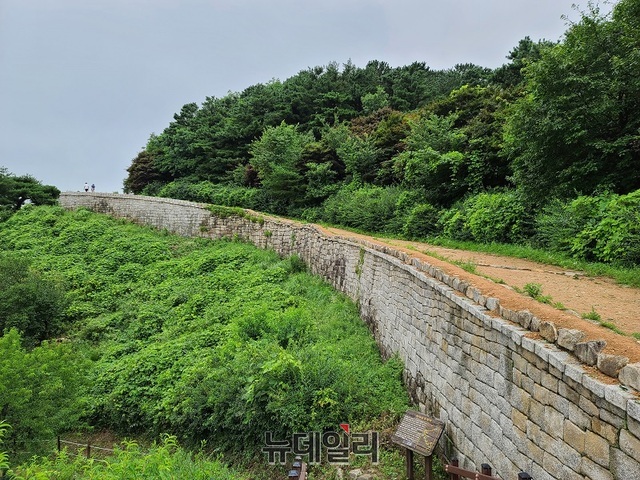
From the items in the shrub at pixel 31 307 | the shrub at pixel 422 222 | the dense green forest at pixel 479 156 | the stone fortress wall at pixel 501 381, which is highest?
the dense green forest at pixel 479 156

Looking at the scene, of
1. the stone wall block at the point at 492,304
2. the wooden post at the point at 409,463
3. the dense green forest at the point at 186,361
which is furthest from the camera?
the dense green forest at the point at 186,361

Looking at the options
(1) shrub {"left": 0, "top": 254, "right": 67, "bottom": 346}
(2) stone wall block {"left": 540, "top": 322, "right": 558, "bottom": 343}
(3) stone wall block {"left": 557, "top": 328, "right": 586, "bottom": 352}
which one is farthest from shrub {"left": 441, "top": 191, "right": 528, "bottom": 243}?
(1) shrub {"left": 0, "top": 254, "right": 67, "bottom": 346}

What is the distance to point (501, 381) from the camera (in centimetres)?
386

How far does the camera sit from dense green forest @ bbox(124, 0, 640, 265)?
8609 millimetres

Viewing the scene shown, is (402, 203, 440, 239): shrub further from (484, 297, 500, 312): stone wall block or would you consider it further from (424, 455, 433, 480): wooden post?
(424, 455, 433, 480): wooden post

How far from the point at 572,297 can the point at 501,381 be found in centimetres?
215

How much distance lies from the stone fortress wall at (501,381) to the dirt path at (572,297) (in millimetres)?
228

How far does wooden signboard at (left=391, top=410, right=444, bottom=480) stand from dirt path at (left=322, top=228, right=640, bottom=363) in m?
1.66

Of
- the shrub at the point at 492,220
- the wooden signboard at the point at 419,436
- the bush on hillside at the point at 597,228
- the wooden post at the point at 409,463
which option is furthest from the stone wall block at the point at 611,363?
the shrub at the point at 492,220

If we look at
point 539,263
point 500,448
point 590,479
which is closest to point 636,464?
point 590,479

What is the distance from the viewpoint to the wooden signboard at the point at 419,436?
4457 millimetres

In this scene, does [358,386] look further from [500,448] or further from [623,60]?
[623,60]

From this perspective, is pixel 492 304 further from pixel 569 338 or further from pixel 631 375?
pixel 631 375

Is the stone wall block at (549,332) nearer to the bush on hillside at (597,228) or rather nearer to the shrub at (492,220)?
the bush on hillside at (597,228)
